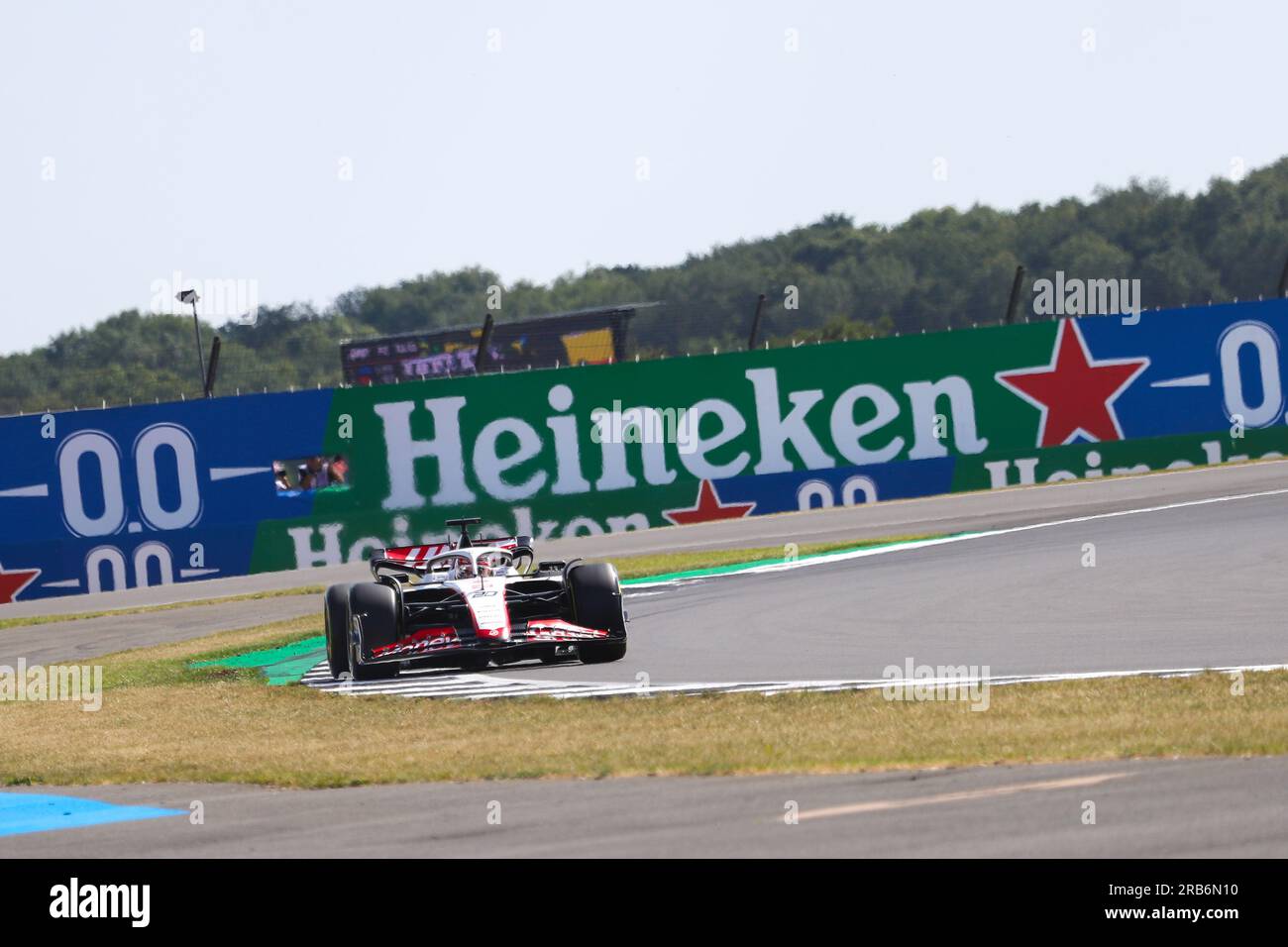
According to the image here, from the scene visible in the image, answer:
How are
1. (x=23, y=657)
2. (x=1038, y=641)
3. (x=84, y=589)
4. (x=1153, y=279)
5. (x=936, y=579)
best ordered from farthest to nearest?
1. (x=1153, y=279)
2. (x=84, y=589)
3. (x=23, y=657)
4. (x=936, y=579)
5. (x=1038, y=641)

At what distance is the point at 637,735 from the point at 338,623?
14.3 ft

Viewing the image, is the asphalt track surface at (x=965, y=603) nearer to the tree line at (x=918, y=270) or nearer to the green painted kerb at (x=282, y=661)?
the green painted kerb at (x=282, y=661)

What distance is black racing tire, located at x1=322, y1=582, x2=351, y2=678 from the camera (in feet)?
42.7

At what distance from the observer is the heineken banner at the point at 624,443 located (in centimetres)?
2555

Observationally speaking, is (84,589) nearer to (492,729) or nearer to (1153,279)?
(492,729)

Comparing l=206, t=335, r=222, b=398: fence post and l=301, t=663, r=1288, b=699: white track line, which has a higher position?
l=206, t=335, r=222, b=398: fence post

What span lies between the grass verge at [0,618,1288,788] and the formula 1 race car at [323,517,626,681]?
564mm

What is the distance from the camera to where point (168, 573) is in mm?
25609

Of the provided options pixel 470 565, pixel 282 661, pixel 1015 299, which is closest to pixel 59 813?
pixel 470 565

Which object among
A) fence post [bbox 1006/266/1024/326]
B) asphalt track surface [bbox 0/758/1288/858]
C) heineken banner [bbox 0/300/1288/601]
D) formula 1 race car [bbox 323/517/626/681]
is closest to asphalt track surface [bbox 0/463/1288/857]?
asphalt track surface [bbox 0/758/1288/858]

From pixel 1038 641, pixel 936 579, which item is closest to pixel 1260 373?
pixel 936 579

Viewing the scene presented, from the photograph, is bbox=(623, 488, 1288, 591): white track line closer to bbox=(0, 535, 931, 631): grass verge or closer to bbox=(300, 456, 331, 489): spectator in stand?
bbox=(0, 535, 931, 631): grass verge

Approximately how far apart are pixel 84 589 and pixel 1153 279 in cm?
4483

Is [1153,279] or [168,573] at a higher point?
[1153,279]
